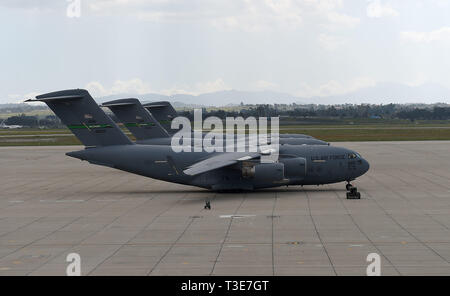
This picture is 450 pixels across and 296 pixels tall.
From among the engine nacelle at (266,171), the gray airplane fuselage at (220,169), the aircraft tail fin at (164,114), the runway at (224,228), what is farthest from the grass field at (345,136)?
the engine nacelle at (266,171)

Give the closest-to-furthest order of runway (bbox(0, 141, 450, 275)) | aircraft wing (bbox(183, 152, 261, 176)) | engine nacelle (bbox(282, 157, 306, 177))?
runway (bbox(0, 141, 450, 275))
aircraft wing (bbox(183, 152, 261, 176))
engine nacelle (bbox(282, 157, 306, 177))

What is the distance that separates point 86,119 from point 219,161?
8.07 meters

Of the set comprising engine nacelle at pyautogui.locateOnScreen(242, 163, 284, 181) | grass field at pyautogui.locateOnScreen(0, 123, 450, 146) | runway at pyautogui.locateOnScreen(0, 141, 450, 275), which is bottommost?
grass field at pyautogui.locateOnScreen(0, 123, 450, 146)

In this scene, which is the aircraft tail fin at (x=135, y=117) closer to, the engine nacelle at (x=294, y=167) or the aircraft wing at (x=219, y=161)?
the aircraft wing at (x=219, y=161)

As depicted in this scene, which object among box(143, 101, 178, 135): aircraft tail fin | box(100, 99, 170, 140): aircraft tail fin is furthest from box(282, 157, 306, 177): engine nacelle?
box(143, 101, 178, 135): aircraft tail fin

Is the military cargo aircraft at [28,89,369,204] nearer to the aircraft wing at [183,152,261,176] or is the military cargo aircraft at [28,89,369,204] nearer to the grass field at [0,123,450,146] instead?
the aircraft wing at [183,152,261,176]

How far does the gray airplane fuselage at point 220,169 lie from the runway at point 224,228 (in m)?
0.79

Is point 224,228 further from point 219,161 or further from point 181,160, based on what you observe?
point 181,160

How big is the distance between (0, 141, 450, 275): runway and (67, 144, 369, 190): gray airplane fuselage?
0.79 m

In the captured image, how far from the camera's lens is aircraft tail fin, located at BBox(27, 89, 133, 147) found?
36406 mm

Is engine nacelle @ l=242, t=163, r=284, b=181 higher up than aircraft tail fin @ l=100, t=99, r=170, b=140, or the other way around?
aircraft tail fin @ l=100, t=99, r=170, b=140
